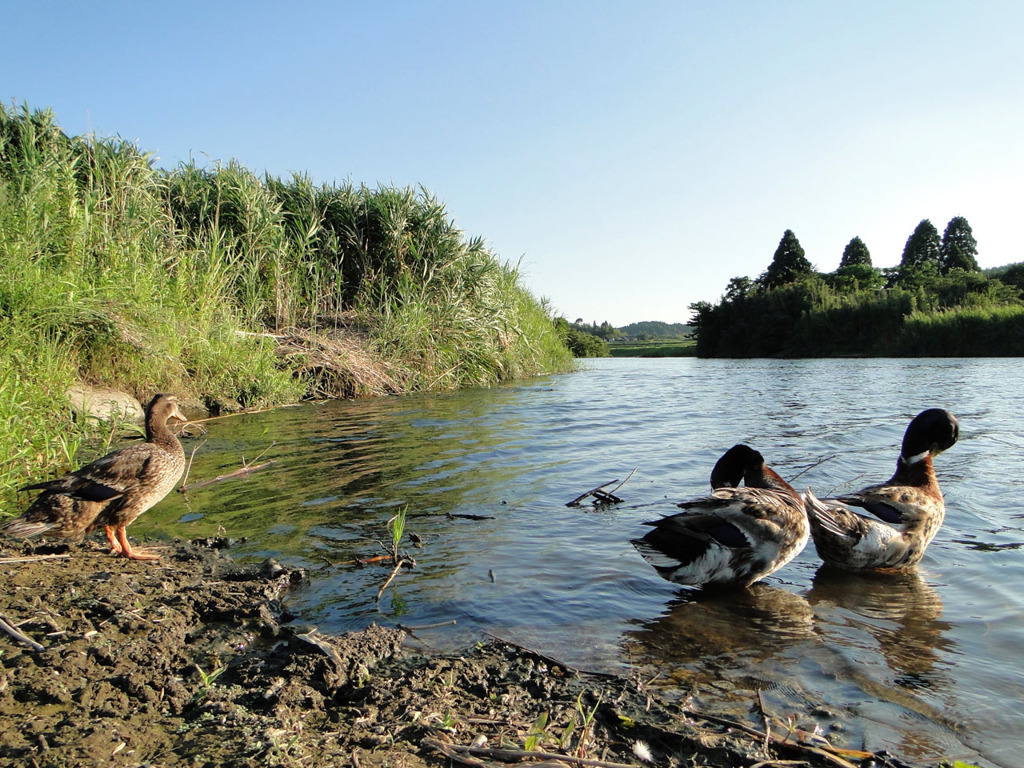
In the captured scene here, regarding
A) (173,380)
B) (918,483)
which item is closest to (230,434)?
(173,380)

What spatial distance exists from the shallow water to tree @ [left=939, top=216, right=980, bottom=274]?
235ft

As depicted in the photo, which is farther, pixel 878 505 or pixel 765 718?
pixel 878 505

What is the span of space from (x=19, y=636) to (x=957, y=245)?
86.5m

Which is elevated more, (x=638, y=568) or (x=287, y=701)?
(x=287, y=701)

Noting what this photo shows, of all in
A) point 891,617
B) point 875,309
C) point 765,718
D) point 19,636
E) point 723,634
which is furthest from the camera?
point 875,309

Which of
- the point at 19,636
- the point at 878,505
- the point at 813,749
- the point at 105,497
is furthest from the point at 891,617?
the point at 105,497

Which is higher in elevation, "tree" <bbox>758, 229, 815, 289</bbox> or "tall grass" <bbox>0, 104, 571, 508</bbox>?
"tree" <bbox>758, 229, 815, 289</bbox>

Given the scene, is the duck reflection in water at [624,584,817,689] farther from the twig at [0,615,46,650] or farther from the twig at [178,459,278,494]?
the twig at [178,459,278,494]

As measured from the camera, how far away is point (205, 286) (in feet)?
40.7

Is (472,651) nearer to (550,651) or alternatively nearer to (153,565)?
(550,651)

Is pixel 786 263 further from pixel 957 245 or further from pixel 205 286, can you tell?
pixel 205 286

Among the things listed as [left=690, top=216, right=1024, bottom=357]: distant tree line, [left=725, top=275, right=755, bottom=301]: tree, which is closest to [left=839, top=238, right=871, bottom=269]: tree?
[left=690, top=216, right=1024, bottom=357]: distant tree line

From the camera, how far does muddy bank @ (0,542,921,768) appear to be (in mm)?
2084

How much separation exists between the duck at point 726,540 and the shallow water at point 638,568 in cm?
17
